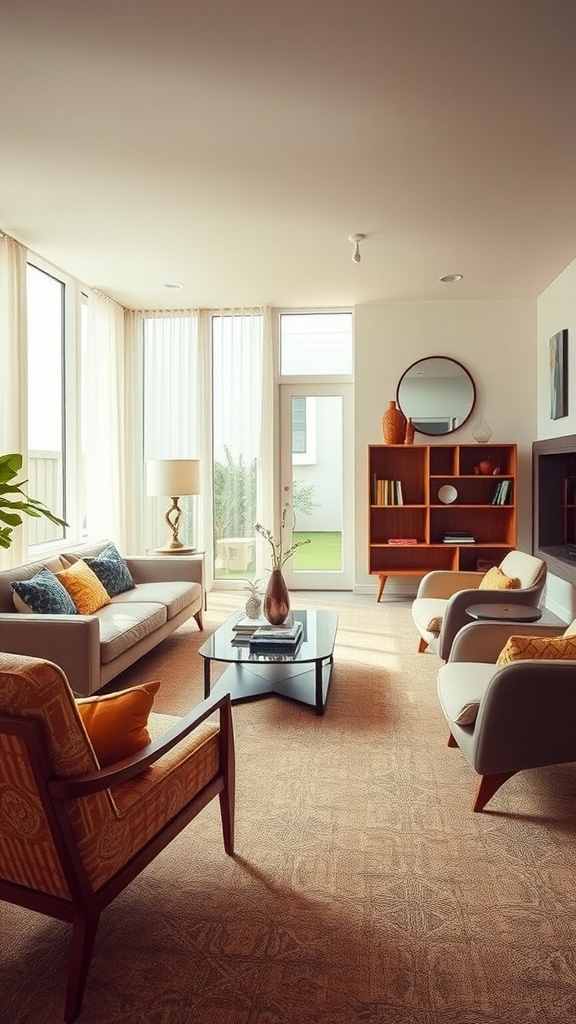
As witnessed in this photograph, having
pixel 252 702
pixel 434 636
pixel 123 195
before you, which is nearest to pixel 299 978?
pixel 252 702

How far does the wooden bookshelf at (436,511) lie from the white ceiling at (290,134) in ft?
6.17

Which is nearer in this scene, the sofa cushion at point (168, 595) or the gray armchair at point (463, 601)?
the gray armchair at point (463, 601)

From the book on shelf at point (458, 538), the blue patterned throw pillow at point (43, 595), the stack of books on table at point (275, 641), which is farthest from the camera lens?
the book on shelf at point (458, 538)

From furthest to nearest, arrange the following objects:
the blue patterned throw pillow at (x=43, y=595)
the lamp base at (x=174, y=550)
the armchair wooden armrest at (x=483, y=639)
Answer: the lamp base at (x=174, y=550) < the blue patterned throw pillow at (x=43, y=595) < the armchair wooden armrest at (x=483, y=639)

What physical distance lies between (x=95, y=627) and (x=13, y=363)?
91.3 inches

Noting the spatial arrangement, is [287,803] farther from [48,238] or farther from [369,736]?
[48,238]

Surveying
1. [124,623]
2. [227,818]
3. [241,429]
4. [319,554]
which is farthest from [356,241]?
[227,818]

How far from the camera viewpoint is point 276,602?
4.02 meters

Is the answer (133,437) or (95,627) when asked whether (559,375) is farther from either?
(95,627)

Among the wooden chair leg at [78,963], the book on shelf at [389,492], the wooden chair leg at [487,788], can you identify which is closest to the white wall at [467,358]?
the book on shelf at [389,492]

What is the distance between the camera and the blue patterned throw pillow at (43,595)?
383 cm

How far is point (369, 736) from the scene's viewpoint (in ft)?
11.1

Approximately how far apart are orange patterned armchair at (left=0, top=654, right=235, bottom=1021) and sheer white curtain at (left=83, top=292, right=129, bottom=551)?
4.96m

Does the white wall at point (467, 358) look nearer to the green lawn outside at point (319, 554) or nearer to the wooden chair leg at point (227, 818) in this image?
the green lawn outside at point (319, 554)
